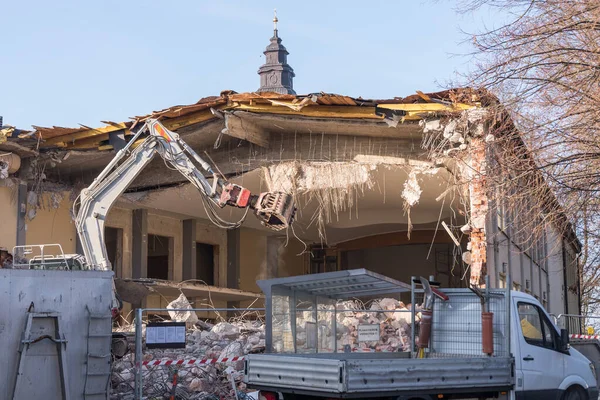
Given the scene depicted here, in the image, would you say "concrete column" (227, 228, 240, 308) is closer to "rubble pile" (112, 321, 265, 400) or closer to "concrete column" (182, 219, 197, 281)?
"concrete column" (182, 219, 197, 281)

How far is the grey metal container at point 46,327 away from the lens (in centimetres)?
1206

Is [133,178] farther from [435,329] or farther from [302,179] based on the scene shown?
[435,329]

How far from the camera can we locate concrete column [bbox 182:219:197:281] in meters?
29.7

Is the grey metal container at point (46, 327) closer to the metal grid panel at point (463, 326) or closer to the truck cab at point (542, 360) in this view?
the metal grid panel at point (463, 326)

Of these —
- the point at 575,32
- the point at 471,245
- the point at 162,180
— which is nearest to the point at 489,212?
the point at 471,245

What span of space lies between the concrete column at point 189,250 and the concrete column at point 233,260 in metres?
2.29

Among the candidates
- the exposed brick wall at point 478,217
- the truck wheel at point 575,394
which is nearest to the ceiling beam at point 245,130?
the exposed brick wall at point 478,217

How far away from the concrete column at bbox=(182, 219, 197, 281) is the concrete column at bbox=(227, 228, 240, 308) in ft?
7.50

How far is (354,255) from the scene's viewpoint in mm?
35844

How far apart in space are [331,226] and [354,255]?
250 inches

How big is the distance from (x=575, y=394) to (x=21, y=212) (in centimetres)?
1510

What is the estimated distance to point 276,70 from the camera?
73.1m

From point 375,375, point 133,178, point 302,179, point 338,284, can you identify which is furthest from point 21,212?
point 375,375

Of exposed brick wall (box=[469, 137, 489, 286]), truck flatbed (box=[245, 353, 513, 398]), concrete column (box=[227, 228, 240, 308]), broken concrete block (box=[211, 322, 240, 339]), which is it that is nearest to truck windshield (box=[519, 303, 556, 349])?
truck flatbed (box=[245, 353, 513, 398])
